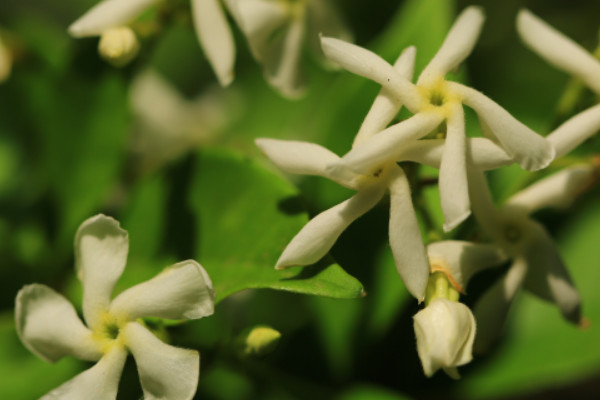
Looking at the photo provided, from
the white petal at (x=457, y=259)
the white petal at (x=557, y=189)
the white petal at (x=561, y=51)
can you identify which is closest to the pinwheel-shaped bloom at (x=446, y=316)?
the white petal at (x=457, y=259)

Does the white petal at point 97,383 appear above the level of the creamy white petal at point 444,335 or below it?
below

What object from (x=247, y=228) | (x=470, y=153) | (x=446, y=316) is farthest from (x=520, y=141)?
(x=247, y=228)

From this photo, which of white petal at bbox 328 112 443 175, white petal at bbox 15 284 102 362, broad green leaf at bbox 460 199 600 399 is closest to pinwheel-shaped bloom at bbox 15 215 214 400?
white petal at bbox 15 284 102 362

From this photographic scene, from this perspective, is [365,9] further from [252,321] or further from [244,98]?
[252,321]

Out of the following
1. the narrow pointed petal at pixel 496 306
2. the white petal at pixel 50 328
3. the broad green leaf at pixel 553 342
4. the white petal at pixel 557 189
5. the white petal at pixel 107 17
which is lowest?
the broad green leaf at pixel 553 342

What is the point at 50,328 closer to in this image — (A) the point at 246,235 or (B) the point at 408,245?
(A) the point at 246,235

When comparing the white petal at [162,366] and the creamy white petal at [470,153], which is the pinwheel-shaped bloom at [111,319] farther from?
the creamy white petal at [470,153]

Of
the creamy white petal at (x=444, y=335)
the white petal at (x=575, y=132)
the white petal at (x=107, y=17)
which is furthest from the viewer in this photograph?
the white petal at (x=107, y=17)

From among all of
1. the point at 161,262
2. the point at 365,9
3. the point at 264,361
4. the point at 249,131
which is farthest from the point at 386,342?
the point at 365,9
